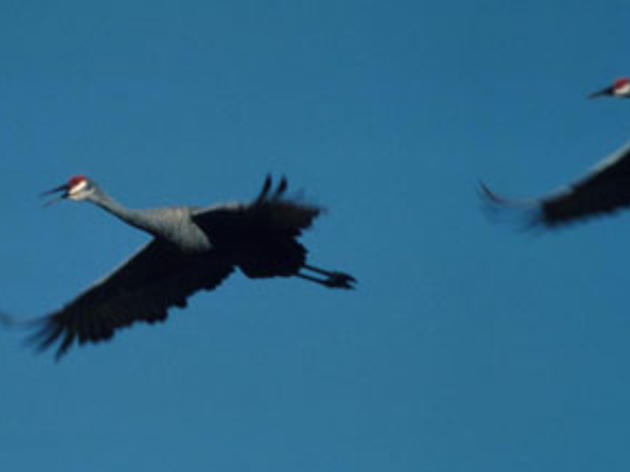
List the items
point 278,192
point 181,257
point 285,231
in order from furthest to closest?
point 181,257 → point 285,231 → point 278,192

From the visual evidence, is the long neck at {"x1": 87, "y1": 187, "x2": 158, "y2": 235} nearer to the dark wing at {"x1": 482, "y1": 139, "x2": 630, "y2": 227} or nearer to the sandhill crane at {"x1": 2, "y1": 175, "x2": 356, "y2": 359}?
the sandhill crane at {"x1": 2, "y1": 175, "x2": 356, "y2": 359}

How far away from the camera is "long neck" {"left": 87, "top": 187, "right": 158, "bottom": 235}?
14672mm

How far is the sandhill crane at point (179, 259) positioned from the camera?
1400 cm

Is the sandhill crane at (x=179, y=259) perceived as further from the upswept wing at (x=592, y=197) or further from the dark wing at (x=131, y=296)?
the upswept wing at (x=592, y=197)

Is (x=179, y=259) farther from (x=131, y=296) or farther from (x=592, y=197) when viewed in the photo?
(x=592, y=197)

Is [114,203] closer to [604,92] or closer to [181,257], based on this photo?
[181,257]

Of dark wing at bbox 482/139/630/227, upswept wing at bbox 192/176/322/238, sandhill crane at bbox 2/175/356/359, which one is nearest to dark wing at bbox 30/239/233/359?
sandhill crane at bbox 2/175/356/359

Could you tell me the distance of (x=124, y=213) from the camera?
14.8 m

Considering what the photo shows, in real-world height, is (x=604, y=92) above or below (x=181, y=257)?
above

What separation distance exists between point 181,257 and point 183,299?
2.66ft

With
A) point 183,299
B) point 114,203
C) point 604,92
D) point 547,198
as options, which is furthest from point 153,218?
point 604,92

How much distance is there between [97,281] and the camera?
1555 cm

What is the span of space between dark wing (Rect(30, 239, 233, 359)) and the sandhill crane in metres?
0.01

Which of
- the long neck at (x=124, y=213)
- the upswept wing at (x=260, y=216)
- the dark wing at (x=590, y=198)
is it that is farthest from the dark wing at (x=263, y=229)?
the dark wing at (x=590, y=198)
